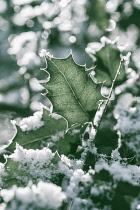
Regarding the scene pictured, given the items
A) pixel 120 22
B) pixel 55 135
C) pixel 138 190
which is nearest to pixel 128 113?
pixel 55 135

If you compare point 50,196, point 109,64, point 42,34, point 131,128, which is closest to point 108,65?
point 109,64

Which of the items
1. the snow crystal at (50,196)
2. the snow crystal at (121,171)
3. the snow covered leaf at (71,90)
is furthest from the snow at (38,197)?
the snow covered leaf at (71,90)

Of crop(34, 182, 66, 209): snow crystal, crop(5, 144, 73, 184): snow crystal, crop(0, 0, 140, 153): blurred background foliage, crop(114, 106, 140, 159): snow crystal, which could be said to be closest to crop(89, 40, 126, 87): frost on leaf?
crop(114, 106, 140, 159): snow crystal

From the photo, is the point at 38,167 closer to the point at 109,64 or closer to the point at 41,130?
the point at 41,130

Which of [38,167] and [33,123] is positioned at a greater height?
[33,123]

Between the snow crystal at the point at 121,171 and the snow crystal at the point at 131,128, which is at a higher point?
the snow crystal at the point at 131,128

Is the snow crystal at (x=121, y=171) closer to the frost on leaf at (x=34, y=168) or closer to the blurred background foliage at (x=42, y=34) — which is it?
the frost on leaf at (x=34, y=168)

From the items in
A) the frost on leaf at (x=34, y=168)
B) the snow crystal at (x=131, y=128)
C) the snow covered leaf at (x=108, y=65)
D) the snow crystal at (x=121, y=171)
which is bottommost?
the snow crystal at (x=121, y=171)
